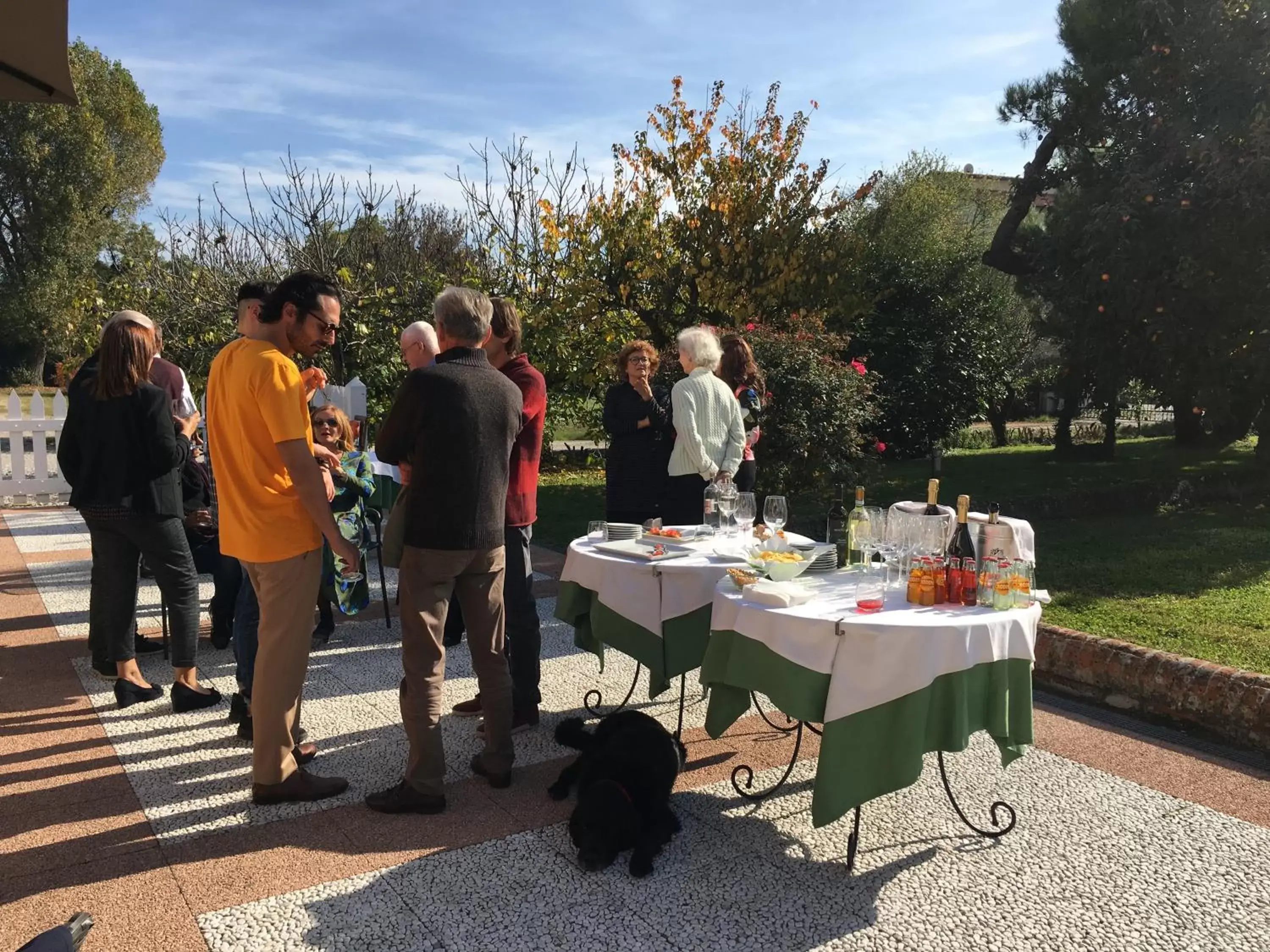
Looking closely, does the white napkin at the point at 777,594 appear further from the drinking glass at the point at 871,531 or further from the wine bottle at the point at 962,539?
the wine bottle at the point at 962,539

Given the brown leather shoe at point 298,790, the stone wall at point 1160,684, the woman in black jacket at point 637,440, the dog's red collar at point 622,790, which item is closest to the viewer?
the dog's red collar at point 622,790

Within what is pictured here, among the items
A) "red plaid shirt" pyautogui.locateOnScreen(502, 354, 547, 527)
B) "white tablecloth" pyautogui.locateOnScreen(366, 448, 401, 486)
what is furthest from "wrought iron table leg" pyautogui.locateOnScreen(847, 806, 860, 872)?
"white tablecloth" pyautogui.locateOnScreen(366, 448, 401, 486)

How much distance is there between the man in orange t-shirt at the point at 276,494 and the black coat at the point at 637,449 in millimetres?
2165

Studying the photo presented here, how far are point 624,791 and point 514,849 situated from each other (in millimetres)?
445

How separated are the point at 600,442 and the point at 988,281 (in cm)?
899

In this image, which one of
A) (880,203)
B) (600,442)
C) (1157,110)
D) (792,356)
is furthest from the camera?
(880,203)

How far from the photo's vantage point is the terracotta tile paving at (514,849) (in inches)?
103

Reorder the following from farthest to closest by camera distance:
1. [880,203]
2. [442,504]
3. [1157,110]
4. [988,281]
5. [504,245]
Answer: [880,203]
[988,281]
[504,245]
[1157,110]
[442,504]

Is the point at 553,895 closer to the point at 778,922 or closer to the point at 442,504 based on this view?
the point at 778,922

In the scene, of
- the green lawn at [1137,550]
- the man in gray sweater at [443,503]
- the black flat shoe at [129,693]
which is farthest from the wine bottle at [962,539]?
the black flat shoe at [129,693]

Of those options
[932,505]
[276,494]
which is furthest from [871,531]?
[276,494]

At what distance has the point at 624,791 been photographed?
118 inches

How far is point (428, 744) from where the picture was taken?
10.8 ft

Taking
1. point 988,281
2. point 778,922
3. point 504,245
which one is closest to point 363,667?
point 778,922
